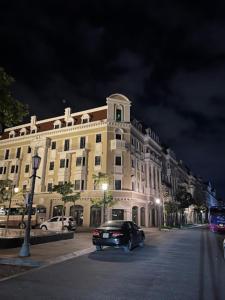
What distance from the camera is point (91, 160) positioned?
1636 inches

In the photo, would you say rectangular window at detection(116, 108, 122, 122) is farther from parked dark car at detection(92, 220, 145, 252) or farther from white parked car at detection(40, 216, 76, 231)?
parked dark car at detection(92, 220, 145, 252)

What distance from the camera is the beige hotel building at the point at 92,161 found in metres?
39.6

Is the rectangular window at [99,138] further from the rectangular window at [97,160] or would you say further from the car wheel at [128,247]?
the car wheel at [128,247]

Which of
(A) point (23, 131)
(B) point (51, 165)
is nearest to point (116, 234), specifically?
(B) point (51, 165)

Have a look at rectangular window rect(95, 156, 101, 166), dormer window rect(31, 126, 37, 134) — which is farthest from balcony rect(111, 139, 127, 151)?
dormer window rect(31, 126, 37, 134)

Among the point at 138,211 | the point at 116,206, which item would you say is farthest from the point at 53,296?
the point at 138,211

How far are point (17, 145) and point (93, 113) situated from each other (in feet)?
56.2

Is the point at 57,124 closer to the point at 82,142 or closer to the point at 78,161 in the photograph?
the point at 82,142

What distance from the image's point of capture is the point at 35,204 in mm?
44094

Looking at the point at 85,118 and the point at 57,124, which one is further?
the point at 57,124

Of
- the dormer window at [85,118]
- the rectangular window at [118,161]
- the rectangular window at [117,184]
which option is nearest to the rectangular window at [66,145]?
the dormer window at [85,118]

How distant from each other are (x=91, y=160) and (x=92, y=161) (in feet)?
0.90

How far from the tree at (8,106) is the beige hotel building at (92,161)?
29227 mm

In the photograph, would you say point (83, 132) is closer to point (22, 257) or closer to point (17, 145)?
point (17, 145)
